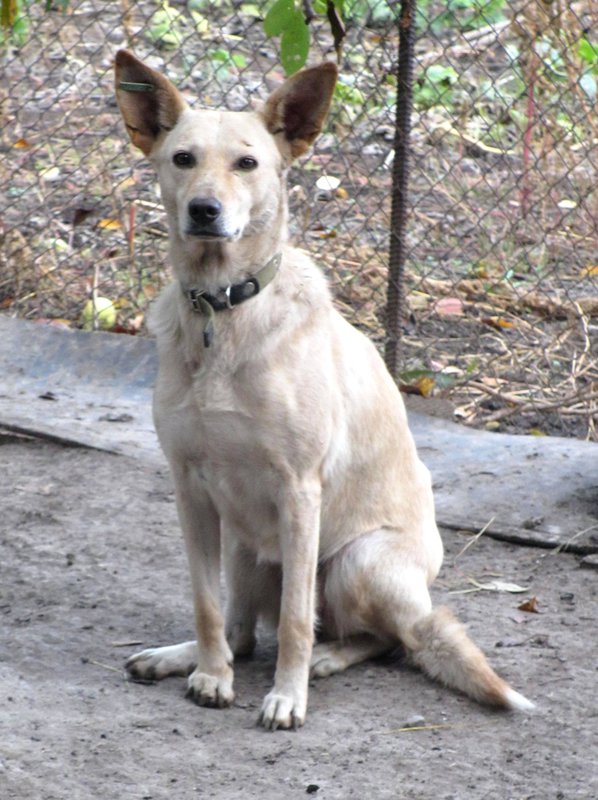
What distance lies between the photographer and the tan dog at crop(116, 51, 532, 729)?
9.89 feet

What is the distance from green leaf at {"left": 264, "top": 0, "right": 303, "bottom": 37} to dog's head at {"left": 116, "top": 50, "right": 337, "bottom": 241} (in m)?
0.86

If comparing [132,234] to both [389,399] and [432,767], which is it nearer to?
[389,399]

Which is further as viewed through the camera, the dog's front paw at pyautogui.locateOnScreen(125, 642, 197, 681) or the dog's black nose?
the dog's front paw at pyautogui.locateOnScreen(125, 642, 197, 681)

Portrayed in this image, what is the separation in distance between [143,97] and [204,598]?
1268mm

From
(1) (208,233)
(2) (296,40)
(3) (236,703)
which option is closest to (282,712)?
Answer: (3) (236,703)

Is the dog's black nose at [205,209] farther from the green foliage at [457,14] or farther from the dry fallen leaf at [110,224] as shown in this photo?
the dry fallen leaf at [110,224]

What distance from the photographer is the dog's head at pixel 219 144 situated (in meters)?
2.92

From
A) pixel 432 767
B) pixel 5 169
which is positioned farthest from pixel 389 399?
pixel 5 169

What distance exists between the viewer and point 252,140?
3.05m

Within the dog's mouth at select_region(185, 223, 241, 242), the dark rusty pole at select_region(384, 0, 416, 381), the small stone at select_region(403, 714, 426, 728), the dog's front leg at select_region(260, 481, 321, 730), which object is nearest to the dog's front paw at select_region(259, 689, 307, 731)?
the dog's front leg at select_region(260, 481, 321, 730)

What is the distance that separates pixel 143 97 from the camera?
10.3 feet

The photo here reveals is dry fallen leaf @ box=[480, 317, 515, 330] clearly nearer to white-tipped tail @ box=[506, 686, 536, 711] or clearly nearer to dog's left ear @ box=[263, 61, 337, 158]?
dog's left ear @ box=[263, 61, 337, 158]

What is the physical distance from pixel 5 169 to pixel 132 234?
986mm

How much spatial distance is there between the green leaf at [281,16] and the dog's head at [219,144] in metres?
0.86
